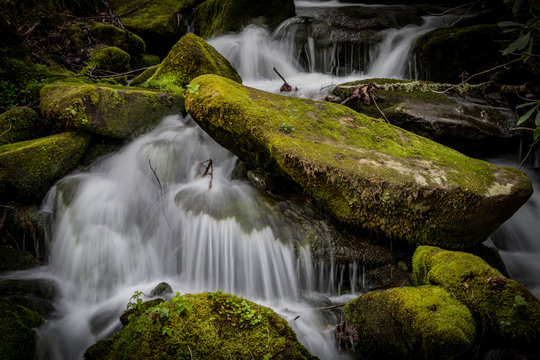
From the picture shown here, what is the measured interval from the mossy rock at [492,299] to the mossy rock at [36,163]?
527 cm

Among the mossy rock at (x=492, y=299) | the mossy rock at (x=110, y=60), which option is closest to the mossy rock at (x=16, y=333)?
the mossy rock at (x=492, y=299)

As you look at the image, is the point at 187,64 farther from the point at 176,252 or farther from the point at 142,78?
the point at 176,252

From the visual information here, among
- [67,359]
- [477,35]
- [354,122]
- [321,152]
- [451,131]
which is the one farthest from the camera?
[477,35]

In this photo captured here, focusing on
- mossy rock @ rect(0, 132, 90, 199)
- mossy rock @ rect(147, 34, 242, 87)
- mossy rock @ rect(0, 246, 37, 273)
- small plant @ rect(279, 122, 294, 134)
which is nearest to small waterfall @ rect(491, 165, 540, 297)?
small plant @ rect(279, 122, 294, 134)

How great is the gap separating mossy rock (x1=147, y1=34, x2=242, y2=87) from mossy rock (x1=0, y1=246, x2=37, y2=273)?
3.89m

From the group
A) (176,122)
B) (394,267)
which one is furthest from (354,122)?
(176,122)

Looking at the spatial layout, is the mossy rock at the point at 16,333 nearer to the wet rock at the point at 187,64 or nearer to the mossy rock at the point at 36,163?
the mossy rock at the point at 36,163

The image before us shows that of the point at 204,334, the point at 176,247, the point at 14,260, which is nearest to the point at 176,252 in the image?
the point at 176,247

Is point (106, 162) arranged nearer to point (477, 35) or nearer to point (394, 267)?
point (394, 267)

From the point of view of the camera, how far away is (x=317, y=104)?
200 inches

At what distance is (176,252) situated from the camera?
4.31 m

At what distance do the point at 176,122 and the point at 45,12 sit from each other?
6209mm

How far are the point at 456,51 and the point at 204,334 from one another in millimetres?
7799

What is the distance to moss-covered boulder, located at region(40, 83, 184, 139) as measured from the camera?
16.0 ft
